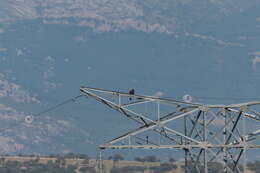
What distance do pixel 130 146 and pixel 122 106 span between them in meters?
6.71

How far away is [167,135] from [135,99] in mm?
3813

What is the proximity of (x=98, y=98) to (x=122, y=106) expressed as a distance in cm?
211

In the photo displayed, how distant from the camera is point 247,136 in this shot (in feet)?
242

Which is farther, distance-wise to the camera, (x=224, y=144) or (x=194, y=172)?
(x=194, y=172)

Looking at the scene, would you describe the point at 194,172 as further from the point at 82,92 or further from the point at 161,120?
the point at 82,92

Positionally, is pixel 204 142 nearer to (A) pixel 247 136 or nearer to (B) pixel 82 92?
(A) pixel 247 136

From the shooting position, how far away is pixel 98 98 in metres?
75.7

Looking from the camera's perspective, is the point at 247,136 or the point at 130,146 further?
the point at 247,136

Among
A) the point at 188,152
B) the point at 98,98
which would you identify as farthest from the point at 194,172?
the point at 98,98

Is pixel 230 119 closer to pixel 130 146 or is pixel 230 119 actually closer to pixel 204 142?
pixel 204 142

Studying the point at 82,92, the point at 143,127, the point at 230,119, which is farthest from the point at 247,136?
the point at 82,92

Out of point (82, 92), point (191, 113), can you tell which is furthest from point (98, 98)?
point (191, 113)

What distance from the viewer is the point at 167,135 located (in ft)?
243

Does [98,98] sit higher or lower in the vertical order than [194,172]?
higher
